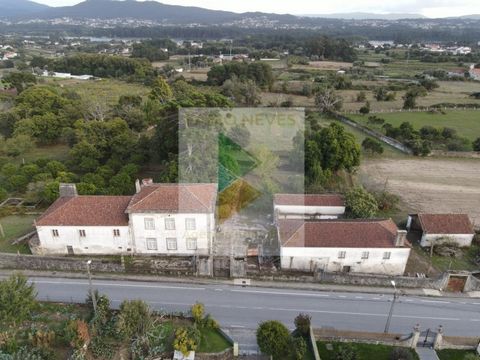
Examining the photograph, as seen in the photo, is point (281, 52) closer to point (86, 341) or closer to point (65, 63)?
point (65, 63)

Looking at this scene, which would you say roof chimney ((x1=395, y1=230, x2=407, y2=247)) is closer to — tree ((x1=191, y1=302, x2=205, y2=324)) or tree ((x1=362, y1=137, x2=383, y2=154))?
tree ((x1=191, y1=302, x2=205, y2=324))

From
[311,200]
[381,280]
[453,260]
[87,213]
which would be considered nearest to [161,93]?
[87,213]

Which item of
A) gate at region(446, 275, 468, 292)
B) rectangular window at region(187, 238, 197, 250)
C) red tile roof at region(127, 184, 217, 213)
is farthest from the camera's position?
rectangular window at region(187, 238, 197, 250)

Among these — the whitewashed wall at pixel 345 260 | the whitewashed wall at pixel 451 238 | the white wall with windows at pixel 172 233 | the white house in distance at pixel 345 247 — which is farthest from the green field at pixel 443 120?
the white wall with windows at pixel 172 233

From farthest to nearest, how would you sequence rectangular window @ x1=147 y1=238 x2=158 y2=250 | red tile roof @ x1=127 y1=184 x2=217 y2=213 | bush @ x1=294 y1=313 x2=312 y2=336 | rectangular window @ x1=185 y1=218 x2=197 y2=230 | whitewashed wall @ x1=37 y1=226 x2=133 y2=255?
1. rectangular window @ x1=147 y1=238 x2=158 y2=250
2. whitewashed wall @ x1=37 y1=226 x2=133 y2=255
3. rectangular window @ x1=185 y1=218 x2=197 y2=230
4. red tile roof @ x1=127 y1=184 x2=217 y2=213
5. bush @ x1=294 y1=313 x2=312 y2=336

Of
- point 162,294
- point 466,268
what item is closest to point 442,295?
point 466,268

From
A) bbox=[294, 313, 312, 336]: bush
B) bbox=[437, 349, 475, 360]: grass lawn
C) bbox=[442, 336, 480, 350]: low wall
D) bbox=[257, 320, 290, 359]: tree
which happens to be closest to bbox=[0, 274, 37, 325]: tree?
bbox=[257, 320, 290, 359]: tree
